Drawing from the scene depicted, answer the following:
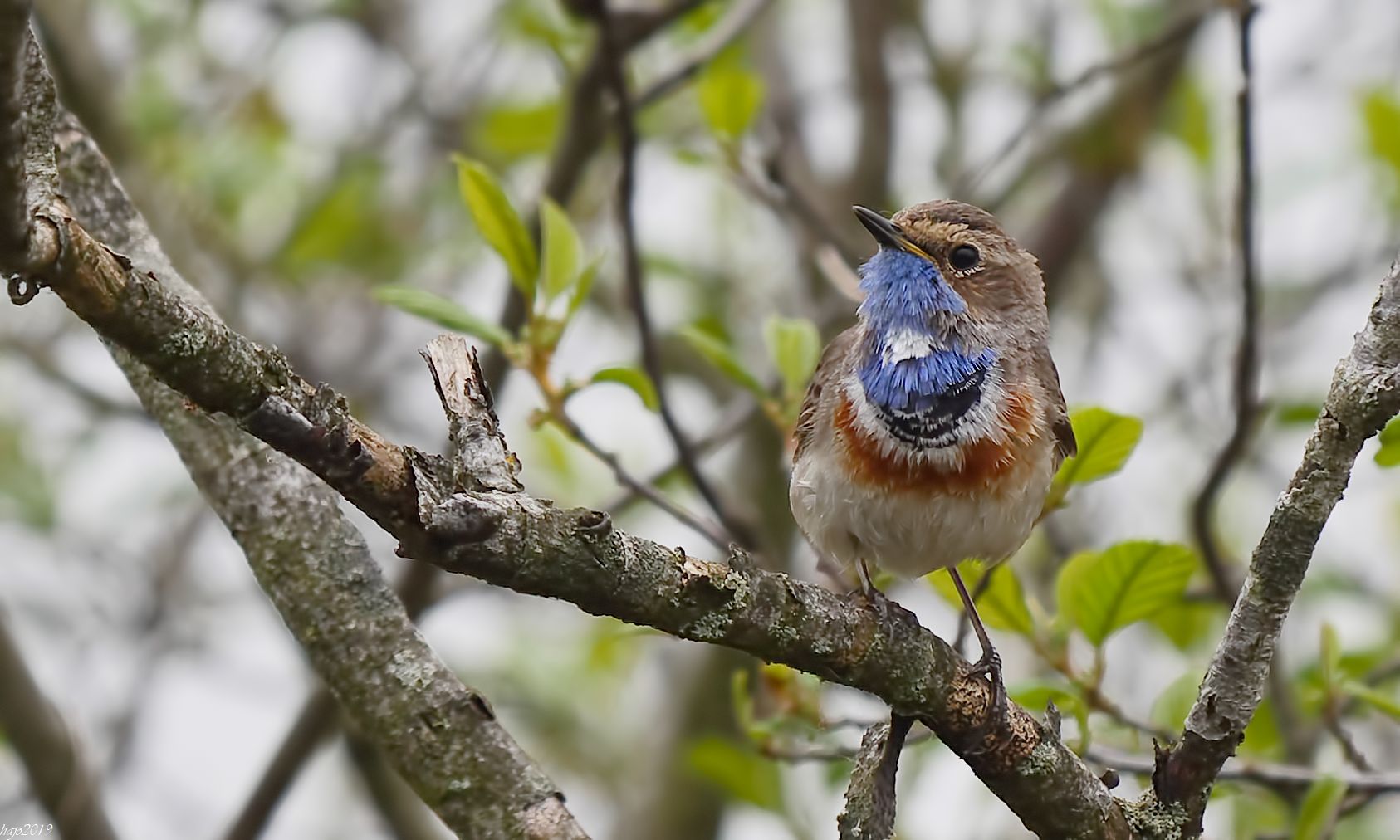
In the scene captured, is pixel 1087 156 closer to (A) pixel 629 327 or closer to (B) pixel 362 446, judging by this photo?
(A) pixel 629 327

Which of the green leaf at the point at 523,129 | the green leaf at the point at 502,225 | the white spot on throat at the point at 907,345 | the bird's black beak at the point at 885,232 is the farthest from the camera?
the green leaf at the point at 523,129

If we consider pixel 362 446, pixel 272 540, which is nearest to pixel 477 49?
pixel 272 540

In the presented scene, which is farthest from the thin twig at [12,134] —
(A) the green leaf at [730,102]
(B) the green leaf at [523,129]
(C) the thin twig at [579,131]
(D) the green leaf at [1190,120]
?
(D) the green leaf at [1190,120]

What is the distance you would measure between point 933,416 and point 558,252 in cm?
108

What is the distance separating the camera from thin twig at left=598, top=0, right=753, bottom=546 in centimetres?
444

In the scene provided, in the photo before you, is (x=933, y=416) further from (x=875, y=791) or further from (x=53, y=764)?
(x=53, y=764)

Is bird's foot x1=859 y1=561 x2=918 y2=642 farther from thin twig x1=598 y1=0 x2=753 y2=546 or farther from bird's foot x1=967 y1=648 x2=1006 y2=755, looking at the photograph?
thin twig x1=598 y1=0 x2=753 y2=546

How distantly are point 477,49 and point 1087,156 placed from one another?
3583 millimetres

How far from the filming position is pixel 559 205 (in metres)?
5.23

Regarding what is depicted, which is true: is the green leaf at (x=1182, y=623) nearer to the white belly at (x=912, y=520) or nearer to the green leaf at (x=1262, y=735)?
the green leaf at (x=1262, y=735)

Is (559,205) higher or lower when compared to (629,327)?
lower

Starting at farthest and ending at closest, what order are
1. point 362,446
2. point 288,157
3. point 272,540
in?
1. point 288,157
2. point 272,540
3. point 362,446

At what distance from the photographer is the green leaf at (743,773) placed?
5188 mm

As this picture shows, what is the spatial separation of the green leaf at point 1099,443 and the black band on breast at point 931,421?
0.30m
